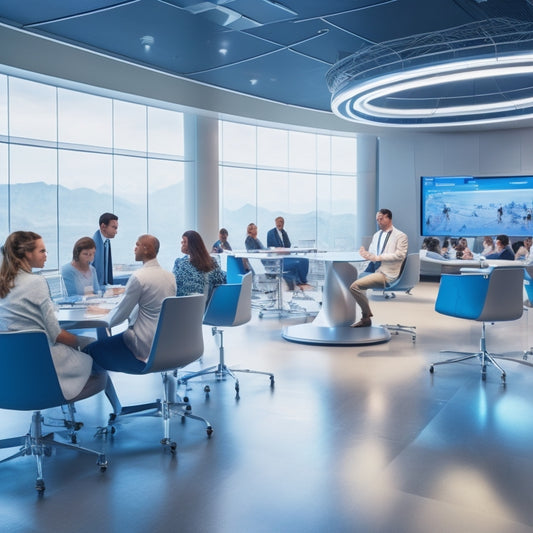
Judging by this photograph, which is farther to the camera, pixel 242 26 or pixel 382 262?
pixel 382 262

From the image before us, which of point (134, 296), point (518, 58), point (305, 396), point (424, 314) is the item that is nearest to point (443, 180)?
point (424, 314)

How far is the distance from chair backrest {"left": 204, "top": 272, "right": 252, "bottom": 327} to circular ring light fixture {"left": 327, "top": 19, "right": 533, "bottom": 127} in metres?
4.07

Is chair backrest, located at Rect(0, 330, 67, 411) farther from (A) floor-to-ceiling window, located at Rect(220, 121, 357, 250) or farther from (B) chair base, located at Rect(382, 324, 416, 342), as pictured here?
(A) floor-to-ceiling window, located at Rect(220, 121, 357, 250)

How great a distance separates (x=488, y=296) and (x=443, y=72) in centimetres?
349

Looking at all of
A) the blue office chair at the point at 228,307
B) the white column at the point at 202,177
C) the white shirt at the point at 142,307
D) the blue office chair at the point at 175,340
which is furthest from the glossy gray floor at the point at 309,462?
the white column at the point at 202,177

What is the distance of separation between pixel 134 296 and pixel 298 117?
11064 mm

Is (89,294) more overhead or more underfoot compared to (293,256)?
more underfoot

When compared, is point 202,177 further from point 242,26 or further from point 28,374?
point 28,374

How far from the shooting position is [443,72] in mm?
7941

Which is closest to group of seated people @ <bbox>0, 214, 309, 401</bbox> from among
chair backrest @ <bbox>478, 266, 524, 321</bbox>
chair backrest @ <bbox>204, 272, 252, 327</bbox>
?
chair backrest @ <bbox>204, 272, 252, 327</bbox>

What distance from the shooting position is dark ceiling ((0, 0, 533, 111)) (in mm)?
7309

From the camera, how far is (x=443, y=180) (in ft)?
50.1

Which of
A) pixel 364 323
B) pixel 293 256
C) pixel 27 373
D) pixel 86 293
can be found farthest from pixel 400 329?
pixel 27 373

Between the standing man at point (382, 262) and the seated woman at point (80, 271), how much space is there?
345cm
